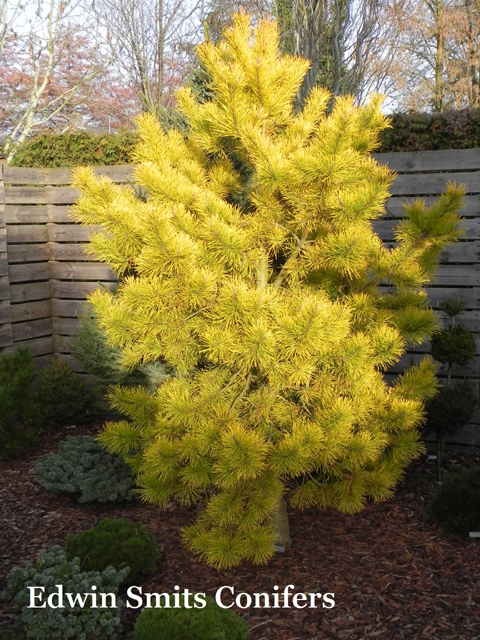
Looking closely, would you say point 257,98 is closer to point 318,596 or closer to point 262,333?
point 262,333

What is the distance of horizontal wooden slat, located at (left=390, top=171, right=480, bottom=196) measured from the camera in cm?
447

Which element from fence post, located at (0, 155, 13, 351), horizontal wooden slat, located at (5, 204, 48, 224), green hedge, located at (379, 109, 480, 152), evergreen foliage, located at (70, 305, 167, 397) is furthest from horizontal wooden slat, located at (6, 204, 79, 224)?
green hedge, located at (379, 109, 480, 152)

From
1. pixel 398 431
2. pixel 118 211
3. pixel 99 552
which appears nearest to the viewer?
pixel 118 211

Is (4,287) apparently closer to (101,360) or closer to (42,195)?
(42,195)

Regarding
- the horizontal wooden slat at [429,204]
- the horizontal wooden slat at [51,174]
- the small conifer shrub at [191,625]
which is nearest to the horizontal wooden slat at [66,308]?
the horizontal wooden slat at [51,174]

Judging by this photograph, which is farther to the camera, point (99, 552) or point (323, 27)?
point (323, 27)

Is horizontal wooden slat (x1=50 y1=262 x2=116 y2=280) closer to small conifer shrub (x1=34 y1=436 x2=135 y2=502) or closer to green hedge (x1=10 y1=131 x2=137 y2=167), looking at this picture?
green hedge (x1=10 y1=131 x2=137 y2=167)

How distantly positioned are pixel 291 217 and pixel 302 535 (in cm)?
173

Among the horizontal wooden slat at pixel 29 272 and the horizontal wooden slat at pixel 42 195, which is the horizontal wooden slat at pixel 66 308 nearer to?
the horizontal wooden slat at pixel 29 272

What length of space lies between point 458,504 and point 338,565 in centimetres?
78

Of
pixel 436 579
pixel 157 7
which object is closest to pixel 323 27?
pixel 157 7

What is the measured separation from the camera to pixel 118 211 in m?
2.74

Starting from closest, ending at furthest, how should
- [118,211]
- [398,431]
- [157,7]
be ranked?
[118,211] < [398,431] < [157,7]

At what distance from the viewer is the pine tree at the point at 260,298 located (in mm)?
2635
